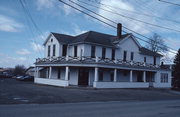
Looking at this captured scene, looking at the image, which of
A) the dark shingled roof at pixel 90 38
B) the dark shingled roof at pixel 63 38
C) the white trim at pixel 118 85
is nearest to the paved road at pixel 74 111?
the white trim at pixel 118 85

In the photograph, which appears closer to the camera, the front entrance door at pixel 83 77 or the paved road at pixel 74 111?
the paved road at pixel 74 111

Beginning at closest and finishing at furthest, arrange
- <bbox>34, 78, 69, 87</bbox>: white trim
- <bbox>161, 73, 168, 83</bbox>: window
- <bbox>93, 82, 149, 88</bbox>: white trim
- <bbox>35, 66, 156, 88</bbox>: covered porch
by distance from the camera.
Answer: <bbox>93, 82, 149, 88</bbox>: white trim → <bbox>34, 78, 69, 87</bbox>: white trim → <bbox>35, 66, 156, 88</bbox>: covered porch → <bbox>161, 73, 168, 83</bbox>: window

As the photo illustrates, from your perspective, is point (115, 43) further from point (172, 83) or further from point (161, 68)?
point (172, 83)

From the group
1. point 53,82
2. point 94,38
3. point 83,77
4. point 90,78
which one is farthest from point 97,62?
point 53,82

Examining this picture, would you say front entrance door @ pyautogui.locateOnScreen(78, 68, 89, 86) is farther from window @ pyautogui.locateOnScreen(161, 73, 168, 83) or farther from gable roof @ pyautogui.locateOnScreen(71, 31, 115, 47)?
window @ pyautogui.locateOnScreen(161, 73, 168, 83)

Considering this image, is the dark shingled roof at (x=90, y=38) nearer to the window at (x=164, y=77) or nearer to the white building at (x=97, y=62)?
the white building at (x=97, y=62)

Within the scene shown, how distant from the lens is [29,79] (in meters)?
48.9

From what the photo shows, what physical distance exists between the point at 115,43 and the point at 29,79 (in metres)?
23.2

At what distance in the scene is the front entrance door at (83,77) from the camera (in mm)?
32812

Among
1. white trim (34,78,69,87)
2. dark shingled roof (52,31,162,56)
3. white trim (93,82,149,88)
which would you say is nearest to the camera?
white trim (93,82,149,88)

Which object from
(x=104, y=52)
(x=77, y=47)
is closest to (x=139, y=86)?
(x=104, y=52)

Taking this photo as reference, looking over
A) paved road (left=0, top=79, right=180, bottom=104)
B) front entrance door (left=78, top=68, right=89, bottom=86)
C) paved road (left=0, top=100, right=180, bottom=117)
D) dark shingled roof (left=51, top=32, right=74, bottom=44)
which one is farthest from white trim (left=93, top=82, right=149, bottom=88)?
paved road (left=0, top=100, right=180, bottom=117)

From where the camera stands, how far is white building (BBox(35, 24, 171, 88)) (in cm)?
3041

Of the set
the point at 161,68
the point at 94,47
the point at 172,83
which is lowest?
the point at 172,83
